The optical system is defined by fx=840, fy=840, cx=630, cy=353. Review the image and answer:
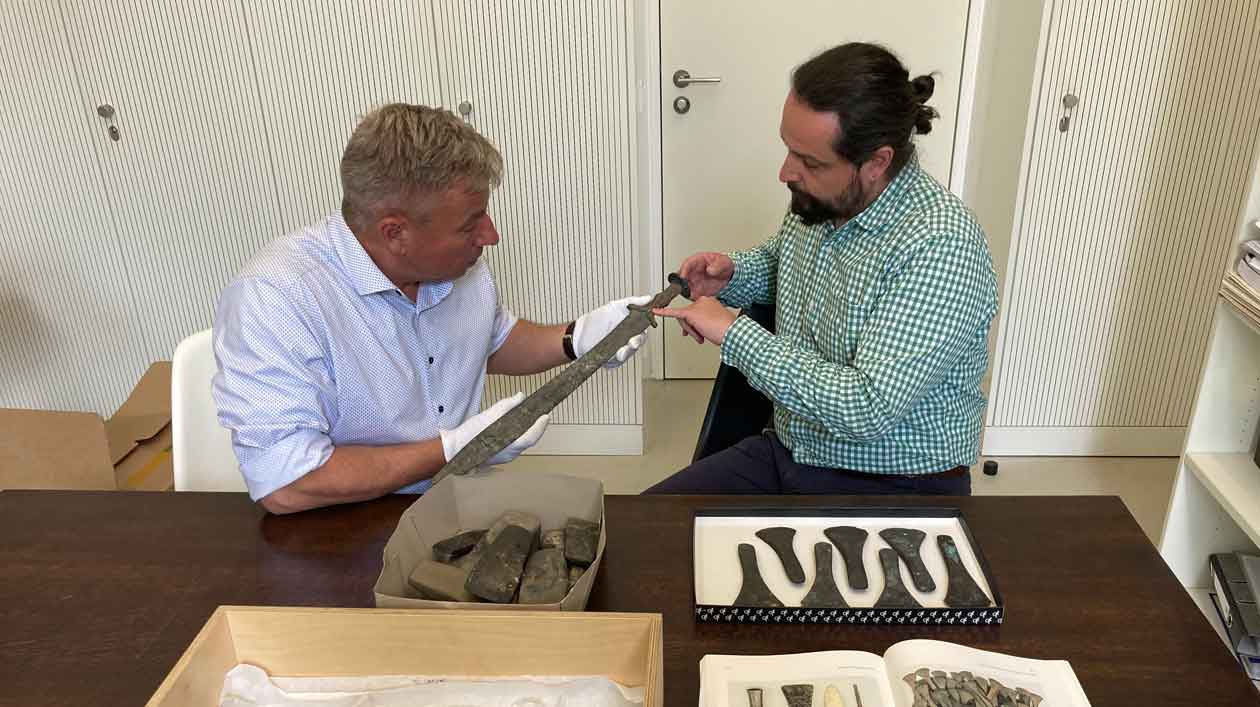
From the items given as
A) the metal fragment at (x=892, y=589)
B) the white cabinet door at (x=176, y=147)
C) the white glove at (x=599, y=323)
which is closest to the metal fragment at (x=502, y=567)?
the metal fragment at (x=892, y=589)

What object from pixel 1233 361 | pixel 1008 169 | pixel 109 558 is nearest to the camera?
pixel 109 558

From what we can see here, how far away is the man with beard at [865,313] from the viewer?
148 cm

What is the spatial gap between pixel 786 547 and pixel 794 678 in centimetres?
24

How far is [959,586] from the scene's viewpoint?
1.10m

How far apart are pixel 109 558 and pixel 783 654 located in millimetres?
980

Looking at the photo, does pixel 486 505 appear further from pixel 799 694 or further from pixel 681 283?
pixel 681 283

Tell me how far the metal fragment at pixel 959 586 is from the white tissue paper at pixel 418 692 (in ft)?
1.40

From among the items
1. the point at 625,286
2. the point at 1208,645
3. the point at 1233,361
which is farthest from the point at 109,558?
the point at 1233,361

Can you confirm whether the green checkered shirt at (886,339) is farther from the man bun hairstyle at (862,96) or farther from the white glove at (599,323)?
the white glove at (599,323)

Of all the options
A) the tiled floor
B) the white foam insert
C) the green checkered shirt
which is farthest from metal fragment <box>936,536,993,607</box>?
the tiled floor

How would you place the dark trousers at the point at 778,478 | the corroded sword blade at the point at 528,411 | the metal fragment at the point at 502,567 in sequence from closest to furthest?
the metal fragment at the point at 502,567 < the corroded sword blade at the point at 528,411 < the dark trousers at the point at 778,478

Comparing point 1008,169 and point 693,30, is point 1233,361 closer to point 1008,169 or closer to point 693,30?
point 1008,169

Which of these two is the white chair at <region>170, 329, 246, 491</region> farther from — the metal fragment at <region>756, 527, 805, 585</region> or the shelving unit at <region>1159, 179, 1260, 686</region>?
the shelving unit at <region>1159, 179, 1260, 686</region>

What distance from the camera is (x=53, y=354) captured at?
299 cm
